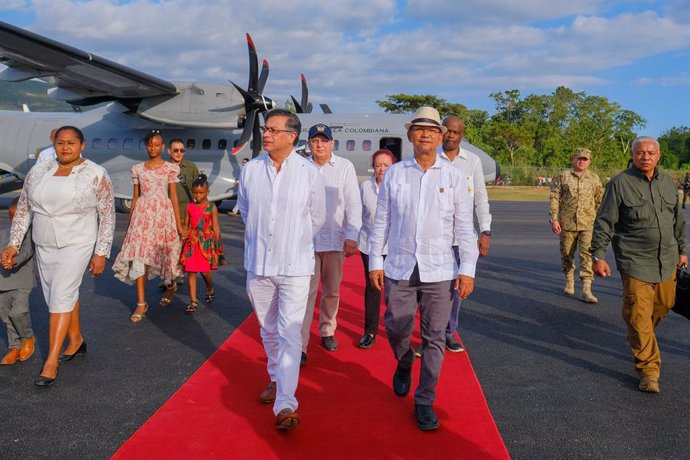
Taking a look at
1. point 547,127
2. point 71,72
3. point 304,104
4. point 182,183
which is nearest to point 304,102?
point 304,104

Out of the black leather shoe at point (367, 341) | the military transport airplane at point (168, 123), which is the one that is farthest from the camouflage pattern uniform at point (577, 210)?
the military transport airplane at point (168, 123)

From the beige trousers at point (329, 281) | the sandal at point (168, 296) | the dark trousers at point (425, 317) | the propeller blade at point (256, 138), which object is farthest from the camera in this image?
the propeller blade at point (256, 138)

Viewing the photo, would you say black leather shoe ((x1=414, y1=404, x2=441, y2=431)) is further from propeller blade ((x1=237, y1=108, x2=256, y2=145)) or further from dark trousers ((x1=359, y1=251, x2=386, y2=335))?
propeller blade ((x1=237, y1=108, x2=256, y2=145))


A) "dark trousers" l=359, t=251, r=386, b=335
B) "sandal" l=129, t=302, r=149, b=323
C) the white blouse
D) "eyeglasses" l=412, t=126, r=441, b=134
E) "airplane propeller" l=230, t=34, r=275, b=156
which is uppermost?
"airplane propeller" l=230, t=34, r=275, b=156

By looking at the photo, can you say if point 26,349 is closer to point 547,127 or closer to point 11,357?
point 11,357

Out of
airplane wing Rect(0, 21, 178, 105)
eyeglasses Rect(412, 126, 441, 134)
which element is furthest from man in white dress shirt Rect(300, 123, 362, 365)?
airplane wing Rect(0, 21, 178, 105)

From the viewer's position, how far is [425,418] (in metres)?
3.36

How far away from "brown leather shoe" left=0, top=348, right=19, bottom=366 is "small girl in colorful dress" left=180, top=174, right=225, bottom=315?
1843 mm

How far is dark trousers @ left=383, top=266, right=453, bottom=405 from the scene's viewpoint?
11.3ft

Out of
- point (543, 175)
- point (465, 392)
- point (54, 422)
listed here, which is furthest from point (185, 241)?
point (543, 175)

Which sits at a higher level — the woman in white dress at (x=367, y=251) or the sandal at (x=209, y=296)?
the woman in white dress at (x=367, y=251)

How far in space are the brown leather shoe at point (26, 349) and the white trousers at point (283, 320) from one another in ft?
7.73

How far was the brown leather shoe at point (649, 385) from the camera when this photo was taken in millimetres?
4010

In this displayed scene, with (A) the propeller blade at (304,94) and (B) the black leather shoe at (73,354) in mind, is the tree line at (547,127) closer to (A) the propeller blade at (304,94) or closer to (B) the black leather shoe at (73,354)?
(A) the propeller blade at (304,94)
